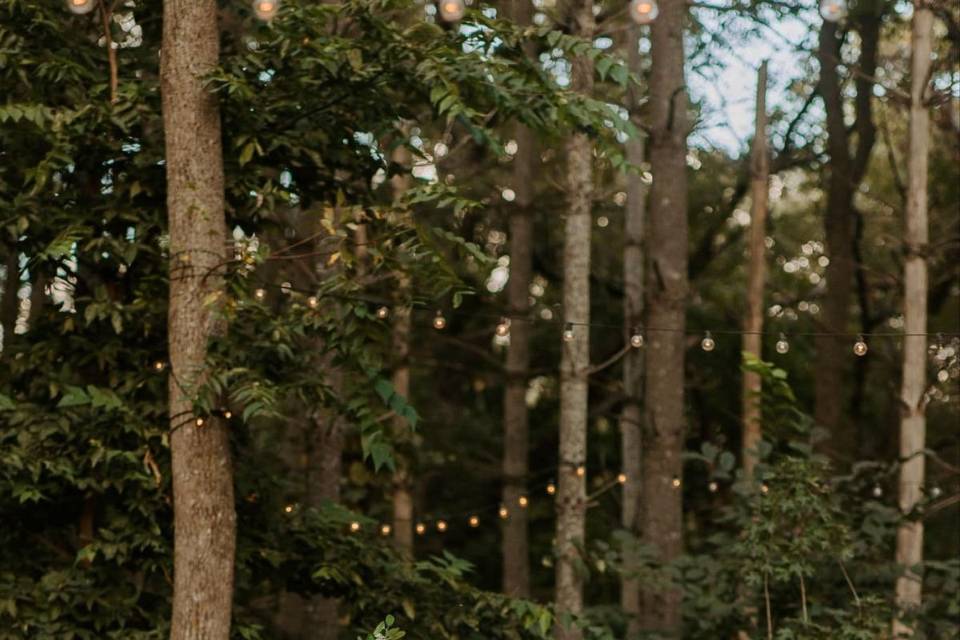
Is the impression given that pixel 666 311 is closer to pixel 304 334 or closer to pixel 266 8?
pixel 304 334

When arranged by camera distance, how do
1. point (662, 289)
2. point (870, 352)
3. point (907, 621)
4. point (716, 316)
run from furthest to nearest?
point (716, 316) < point (870, 352) < point (662, 289) < point (907, 621)

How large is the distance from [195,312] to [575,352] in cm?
373

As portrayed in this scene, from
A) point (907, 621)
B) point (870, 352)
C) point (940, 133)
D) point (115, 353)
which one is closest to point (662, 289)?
point (907, 621)

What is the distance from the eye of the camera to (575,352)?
435 inches

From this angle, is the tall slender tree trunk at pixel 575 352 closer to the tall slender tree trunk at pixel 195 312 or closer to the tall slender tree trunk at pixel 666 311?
the tall slender tree trunk at pixel 666 311

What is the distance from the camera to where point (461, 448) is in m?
19.4

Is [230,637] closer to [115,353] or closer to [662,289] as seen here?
[115,353]

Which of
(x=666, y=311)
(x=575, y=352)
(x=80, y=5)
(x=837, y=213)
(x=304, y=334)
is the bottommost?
(x=304, y=334)

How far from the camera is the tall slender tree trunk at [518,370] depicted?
48.8 feet

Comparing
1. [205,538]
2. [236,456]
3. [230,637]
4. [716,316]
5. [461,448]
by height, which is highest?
[716,316]

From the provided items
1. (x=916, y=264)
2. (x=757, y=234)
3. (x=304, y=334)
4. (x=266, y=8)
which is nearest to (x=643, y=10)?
(x=266, y=8)

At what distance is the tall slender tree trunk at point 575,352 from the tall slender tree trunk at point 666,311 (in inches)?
34.8

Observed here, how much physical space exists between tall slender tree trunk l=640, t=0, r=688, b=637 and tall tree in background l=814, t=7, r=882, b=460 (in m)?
3.49

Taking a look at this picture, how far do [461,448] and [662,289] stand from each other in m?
8.15
